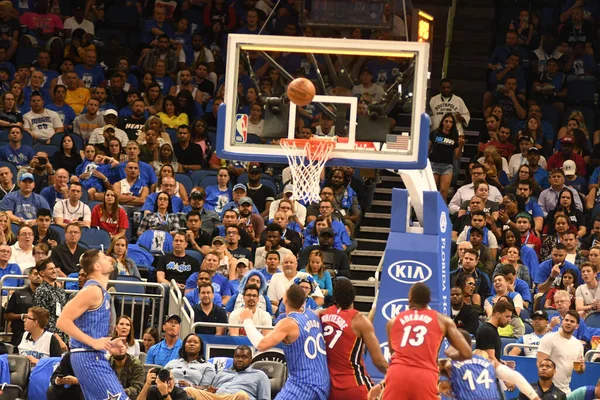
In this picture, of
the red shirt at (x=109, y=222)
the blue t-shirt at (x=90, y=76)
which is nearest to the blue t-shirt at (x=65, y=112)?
the blue t-shirt at (x=90, y=76)

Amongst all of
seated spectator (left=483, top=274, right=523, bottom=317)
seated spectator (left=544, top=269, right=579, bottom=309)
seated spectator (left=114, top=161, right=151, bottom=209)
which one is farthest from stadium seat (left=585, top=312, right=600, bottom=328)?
seated spectator (left=114, top=161, right=151, bottom=209)

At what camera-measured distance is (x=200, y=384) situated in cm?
1382

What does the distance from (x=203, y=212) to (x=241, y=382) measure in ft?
15.5

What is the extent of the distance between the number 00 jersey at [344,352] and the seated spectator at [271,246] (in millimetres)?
5943

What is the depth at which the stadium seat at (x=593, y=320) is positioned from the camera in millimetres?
15609

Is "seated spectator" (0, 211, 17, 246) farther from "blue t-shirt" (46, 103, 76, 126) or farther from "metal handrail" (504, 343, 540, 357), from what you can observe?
"metal handrail" (504, 343, 540, 357)

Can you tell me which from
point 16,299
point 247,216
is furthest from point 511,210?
point 16,299

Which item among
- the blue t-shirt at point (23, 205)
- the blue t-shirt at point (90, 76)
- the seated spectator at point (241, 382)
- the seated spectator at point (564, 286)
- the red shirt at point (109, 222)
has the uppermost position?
the blue t-shirt at point (90, 76)

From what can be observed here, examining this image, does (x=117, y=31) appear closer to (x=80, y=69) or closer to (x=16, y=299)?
(x=80, y=69)

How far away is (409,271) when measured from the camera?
1314 centimetres

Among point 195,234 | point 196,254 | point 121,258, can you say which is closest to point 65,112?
point 195,234

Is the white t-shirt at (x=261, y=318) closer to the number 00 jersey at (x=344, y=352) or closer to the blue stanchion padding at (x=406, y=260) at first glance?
the blue stanchion padding at (x=406, y=260)

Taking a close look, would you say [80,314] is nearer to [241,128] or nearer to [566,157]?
[241,128]

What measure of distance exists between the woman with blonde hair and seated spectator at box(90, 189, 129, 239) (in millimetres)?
2052
